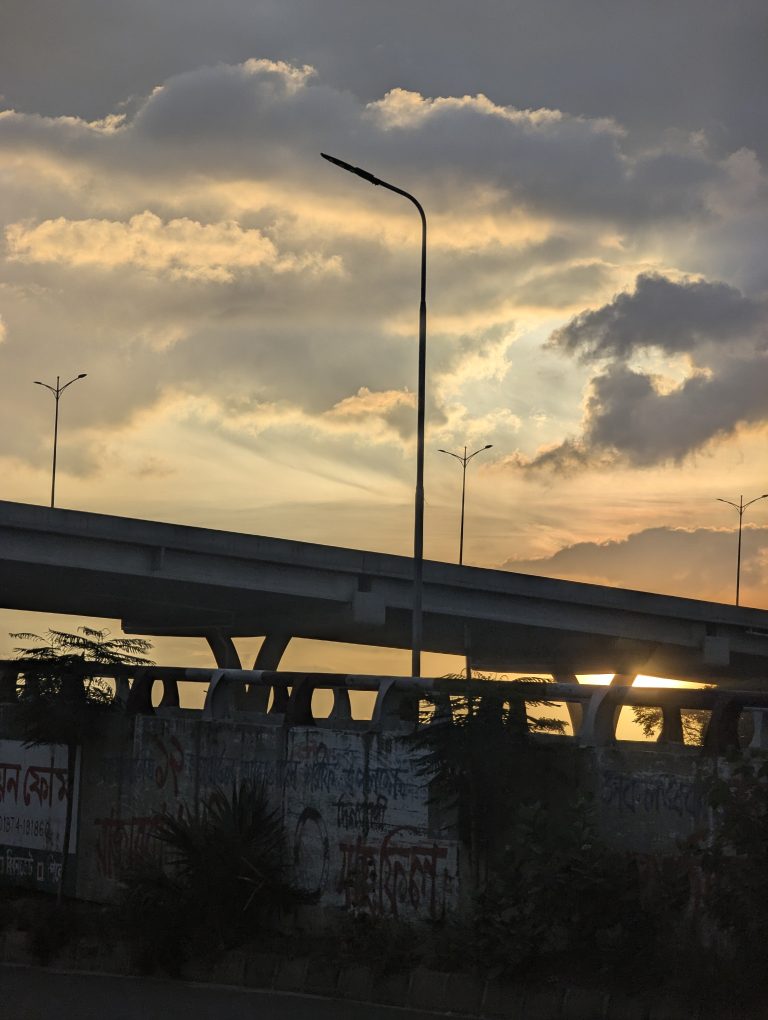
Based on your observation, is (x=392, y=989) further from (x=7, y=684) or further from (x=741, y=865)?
(x=7, y=684)

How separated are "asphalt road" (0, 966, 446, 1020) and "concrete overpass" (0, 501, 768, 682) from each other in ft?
122

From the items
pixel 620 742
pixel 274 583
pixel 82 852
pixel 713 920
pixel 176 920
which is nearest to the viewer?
pixel 713 920

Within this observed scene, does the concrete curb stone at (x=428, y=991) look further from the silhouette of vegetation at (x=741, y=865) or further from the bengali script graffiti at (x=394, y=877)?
the silhouette of vegetation at (x=741, y=865)

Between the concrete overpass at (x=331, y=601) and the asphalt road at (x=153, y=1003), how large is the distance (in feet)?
122

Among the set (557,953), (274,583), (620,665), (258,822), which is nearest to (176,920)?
(258,822)

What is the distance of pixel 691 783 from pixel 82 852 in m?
8.75

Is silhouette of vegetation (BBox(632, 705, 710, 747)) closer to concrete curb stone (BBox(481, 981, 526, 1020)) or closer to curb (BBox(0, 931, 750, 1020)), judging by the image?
curb (BBox(0, 931, 750, 1020))

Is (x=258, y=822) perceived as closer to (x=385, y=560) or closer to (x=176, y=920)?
(x=176, y=920)

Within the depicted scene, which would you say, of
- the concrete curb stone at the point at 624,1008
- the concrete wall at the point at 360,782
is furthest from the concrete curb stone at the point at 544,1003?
the concrete wall at the point at 360,782

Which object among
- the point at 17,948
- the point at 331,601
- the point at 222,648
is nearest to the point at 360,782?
the point at 17,948

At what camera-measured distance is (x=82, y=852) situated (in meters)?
18.0

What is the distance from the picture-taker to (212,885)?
1462 centimetres

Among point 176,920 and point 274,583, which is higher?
point 274,583

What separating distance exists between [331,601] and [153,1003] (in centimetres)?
4708
